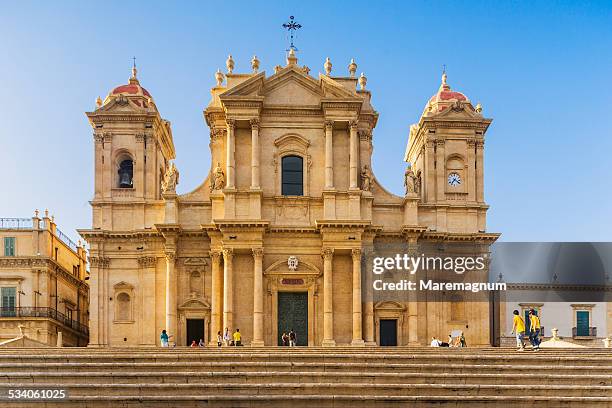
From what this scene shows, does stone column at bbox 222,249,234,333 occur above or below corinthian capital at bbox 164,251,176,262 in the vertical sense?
below

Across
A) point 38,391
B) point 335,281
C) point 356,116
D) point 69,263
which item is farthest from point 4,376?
point 69,263

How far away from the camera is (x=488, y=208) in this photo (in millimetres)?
47000

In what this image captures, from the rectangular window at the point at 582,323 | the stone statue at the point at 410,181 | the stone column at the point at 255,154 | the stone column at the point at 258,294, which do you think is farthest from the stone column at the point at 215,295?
the rectangular window at the point at 582,323

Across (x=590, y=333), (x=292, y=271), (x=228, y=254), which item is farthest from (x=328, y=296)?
(x=590, y=333)

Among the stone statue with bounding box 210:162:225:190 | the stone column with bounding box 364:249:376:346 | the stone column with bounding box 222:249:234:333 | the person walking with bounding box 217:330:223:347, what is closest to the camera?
the person walking with bounding box 217:330:223:347

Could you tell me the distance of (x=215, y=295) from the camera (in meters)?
44.5

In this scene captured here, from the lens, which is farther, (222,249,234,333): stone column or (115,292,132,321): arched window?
(115,292,132,321): arched window

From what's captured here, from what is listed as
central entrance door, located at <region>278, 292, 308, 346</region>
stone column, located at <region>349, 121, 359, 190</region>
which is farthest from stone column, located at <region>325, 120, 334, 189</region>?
central entrance door, located at <region>278, 292, 308, 346</region>

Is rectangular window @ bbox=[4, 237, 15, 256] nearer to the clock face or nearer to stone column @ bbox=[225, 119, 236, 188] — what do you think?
stone column @ bbox=[225, 119, 236, 188]

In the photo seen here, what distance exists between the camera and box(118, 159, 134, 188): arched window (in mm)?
47562

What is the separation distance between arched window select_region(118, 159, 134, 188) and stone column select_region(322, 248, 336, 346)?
10790 mm

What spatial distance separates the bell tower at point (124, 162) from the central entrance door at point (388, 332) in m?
12.1

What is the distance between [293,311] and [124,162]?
11.5 metres

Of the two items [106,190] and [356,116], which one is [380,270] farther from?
[106,190]
